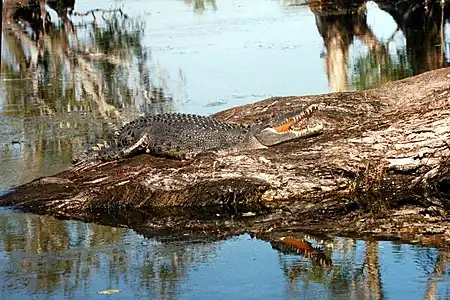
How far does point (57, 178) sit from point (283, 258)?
3521mm

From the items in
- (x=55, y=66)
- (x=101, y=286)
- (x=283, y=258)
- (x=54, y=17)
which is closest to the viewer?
(x=101, y=286)

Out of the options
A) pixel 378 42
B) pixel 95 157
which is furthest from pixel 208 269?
pixel 378 42

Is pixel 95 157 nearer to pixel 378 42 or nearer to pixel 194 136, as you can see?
pixel 194 136

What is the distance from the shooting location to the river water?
22.7ft

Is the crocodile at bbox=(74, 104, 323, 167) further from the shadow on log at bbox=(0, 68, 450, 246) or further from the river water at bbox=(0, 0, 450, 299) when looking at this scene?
the river water at bbox=(0, 0, 450, 299)

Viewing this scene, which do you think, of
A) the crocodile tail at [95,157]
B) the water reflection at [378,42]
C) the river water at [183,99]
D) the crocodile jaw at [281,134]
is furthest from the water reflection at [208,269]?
the water reflection at [378,42]

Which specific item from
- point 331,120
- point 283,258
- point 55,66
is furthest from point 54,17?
point 283,258

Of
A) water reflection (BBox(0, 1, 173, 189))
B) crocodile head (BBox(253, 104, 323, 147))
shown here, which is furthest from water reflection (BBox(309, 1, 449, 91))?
crocodile head (BBox(253, 104, 323, 147))

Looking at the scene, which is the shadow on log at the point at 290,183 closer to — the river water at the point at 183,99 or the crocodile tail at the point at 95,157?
the river water at the point at 183,99

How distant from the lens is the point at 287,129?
1011 cm

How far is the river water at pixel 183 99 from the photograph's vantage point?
691 centimetres

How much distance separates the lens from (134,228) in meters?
8.94

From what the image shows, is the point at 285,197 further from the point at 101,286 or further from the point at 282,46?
the point at 282,46

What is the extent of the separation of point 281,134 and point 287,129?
86 mm
